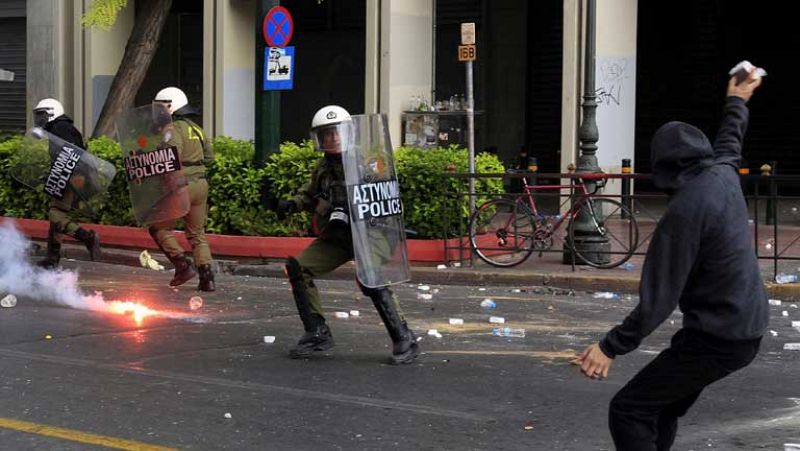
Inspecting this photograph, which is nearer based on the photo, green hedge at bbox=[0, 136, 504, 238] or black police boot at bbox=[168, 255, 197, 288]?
black police boot at bbox=[168, 255, 197, 288]

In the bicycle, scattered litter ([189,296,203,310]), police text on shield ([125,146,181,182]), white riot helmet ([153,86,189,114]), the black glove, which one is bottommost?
scattered litter ([189,296,203,310])

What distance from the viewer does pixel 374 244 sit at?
313 inches

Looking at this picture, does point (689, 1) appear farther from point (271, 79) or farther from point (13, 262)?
point (13, 262)

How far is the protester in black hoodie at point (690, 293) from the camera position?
14.1 feet

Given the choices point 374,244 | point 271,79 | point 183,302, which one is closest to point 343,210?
point 374,244

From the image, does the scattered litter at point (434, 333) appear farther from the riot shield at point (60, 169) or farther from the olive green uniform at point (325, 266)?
the riot shield at point (60, 169)

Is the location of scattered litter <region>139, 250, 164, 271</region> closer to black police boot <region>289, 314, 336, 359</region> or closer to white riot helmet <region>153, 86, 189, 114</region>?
white riot helmet <region>153, 86, 189, 114</region>

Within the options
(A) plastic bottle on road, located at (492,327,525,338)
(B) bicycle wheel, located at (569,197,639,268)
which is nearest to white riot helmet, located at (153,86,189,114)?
(A) plastic bottle on road, located at (492,327,525,338)

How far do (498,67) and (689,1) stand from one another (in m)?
3.78

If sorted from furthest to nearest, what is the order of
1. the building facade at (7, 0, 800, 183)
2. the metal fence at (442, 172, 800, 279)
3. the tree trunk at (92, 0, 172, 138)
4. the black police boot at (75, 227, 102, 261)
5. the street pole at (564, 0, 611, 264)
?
the building facade at (7, 0, 800, 183) < the tree trunk at (92, 0, 172, 138) < the street pole at (564, 0, 611, 264) < the black police boot at (75, 227, 102, 261) < the metal fence at (442, 172, 800, 279)

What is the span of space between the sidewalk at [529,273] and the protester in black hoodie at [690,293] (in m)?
7.54

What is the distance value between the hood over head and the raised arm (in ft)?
0.82

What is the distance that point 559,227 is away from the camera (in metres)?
12.9

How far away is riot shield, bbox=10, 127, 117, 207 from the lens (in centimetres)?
1222
